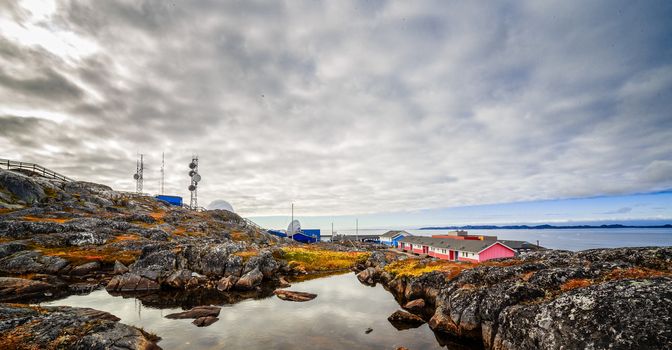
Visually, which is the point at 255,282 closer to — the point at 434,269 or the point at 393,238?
the point at 434,269

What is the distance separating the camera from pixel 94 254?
48.8 metres

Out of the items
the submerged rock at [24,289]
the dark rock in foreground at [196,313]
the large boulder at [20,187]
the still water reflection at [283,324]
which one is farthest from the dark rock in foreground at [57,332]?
A: the large boulder at [20,187]

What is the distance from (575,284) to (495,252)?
61.1 metres

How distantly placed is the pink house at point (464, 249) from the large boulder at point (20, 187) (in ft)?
374

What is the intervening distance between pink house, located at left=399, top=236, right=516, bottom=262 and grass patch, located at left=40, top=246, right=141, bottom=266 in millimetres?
77146

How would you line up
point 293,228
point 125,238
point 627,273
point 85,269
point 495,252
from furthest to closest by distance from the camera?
point 293,228 → point 495,252 → point 125,238 → point 85,269 → point 627,273

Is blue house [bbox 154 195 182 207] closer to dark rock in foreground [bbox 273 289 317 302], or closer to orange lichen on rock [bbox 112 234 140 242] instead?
orange lichen on rock [bbox 112 234 140 242]

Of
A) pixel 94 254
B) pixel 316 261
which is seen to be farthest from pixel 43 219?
pixel 316 261

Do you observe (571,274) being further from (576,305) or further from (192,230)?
(192,230)

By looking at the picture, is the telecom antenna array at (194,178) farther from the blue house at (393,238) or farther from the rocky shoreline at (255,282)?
the blue house at (393,238)

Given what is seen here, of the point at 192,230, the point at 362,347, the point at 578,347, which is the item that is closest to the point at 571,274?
the point at 578,347

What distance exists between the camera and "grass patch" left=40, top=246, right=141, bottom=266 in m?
45.3

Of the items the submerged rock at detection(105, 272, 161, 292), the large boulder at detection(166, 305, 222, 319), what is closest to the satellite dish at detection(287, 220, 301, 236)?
the submerged rock at detection(105, 272, 161, 292)

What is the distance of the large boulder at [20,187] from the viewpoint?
68.6 metres
